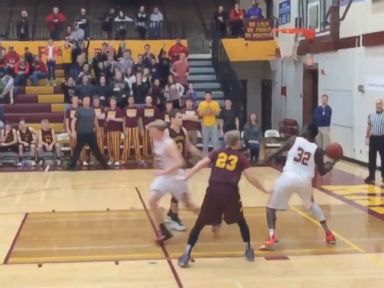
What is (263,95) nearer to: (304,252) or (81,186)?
(81,186)

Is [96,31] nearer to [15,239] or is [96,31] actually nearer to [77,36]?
[77,36]

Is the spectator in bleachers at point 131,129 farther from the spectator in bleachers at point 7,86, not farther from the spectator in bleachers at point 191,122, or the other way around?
the spectator in bleachers at point 7,86

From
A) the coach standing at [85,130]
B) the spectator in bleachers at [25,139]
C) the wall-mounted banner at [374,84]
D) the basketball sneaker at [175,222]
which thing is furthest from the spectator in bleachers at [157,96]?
the basketball sneaker at [175,222]

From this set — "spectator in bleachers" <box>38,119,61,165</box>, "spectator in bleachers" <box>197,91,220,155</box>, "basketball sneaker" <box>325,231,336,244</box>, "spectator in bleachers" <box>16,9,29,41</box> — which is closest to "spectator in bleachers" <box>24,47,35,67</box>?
"spectator in bleachers" <box>16,9,29,41</box>

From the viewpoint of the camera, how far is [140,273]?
9.11 meters

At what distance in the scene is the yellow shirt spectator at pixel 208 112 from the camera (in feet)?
69.7

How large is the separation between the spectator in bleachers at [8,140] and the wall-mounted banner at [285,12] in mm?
11311

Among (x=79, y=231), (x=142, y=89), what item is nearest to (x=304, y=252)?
(x=79, y=231)

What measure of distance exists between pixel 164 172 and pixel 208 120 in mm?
11186

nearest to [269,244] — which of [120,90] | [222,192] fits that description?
[222,192]

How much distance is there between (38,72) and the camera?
26359 millimetres

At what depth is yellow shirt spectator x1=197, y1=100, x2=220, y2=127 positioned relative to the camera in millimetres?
21234

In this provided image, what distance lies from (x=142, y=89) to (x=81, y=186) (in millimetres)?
7474

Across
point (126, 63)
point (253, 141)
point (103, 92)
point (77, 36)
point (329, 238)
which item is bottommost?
point (329, 238)
